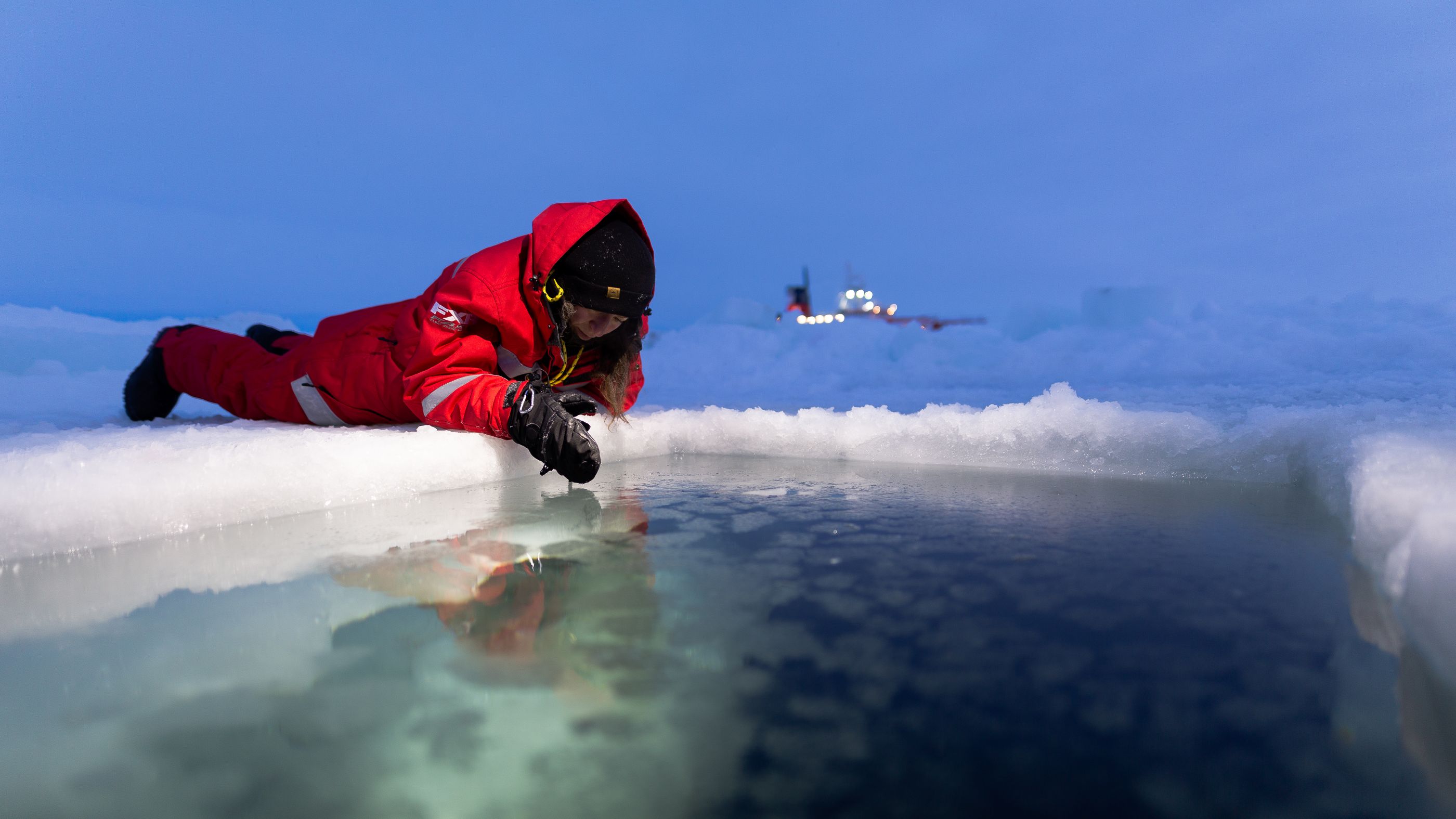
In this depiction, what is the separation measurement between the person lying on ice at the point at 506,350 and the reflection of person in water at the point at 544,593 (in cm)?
44

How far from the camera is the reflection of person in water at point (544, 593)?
2.81 feet

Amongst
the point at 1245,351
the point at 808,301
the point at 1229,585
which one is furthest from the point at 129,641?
the point at 808,301

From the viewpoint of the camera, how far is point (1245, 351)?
507 centimetres

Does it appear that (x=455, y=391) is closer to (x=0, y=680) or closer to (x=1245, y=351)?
(x=0, y=680)

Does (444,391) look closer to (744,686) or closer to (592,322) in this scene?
(592,322)

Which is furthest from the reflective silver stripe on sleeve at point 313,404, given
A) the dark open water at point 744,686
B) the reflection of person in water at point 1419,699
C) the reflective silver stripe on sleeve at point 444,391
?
the reflection of person in water at point 1419,699

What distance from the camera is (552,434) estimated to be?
1809mm

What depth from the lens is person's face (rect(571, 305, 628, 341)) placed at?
2105 millimetres

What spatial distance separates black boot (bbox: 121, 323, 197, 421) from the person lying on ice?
1.42ft

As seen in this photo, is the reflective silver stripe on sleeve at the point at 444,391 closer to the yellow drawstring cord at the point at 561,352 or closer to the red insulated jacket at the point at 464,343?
the red insulated jacket at the point at 464,343

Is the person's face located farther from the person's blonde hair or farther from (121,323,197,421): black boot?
(121,323,197,421): black boot

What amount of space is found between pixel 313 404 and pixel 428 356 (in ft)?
2.31

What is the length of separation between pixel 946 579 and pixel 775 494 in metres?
0.77

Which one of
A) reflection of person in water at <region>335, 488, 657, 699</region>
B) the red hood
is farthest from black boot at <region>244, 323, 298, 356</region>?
reflection of person in water at <region>335, 488, 657, 699</region>
